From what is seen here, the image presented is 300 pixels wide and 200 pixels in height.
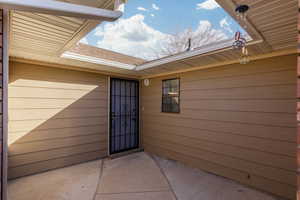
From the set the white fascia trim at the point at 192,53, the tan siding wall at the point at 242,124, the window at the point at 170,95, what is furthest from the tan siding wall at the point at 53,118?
the tan siding wall at the point at 242,124

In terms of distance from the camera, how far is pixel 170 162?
13.1ft

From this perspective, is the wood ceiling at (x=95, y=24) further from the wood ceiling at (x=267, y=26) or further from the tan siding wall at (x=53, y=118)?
the tan siding wall at (x=53, y=118)

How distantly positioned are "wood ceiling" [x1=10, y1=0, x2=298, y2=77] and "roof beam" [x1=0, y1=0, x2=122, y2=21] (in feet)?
0.83

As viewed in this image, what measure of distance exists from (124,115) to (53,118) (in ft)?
5.93

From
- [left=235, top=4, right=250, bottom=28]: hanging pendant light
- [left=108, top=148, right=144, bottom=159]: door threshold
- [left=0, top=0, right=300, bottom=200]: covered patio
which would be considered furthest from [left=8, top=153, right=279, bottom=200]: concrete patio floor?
[left=235, top=4, right=250, bottom=28]: hanging pendant light

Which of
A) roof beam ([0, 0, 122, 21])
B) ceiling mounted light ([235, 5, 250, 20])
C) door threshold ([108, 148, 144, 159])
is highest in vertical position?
ceiling mounted light ([235, 5, 250, 20])

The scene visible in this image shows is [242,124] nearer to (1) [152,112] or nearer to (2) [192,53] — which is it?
(2) [192,53]

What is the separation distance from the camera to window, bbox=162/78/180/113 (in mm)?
4065

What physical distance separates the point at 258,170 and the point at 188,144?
4.65 ft

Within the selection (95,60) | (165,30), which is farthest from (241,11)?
(165,30)

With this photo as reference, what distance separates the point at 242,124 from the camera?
2.96 m

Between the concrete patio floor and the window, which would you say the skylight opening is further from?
the concrete patio floor

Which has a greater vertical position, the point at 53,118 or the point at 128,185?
the point at 53,118

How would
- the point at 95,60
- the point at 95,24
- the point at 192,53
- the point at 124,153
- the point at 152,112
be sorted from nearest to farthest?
the point at 95,24, the point at 192,53, the point at 95,60, the point at 124,153, the point at 152,112
